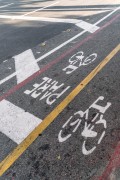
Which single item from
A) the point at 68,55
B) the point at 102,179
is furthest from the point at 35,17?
the point at 102,179

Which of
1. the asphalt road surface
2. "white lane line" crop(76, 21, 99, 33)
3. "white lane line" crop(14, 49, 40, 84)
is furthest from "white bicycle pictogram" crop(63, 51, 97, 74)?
"white lane line" crop(76, 21, 99, 33)

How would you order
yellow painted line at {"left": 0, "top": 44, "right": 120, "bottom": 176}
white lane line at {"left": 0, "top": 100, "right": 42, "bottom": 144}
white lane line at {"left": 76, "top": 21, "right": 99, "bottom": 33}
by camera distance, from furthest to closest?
1. white lane line at {"left": 76, "top": 21, "right": 99, "bottom": 33}
2. white lane line at {"left": 0, "top": 100, "right": 42, "bottom": 144}
3. yellow painted line at {"left": 0, "top": 44, "right": 120, "bottom": 176}

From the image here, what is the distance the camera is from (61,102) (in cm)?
518

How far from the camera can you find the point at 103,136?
4.11 metres

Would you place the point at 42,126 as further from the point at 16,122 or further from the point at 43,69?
the point at 43,69

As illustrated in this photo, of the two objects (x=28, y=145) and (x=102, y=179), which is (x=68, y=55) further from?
(x=102, y=179)

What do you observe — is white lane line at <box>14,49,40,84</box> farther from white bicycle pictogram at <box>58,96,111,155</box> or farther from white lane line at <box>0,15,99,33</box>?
white lane line at <box>0,15,99,33</box>

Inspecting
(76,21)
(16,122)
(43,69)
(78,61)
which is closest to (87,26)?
(76,21)

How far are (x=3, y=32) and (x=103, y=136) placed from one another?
26.0 feet

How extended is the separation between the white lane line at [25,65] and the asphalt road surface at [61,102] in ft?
0.09

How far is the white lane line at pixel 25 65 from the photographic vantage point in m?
6.60

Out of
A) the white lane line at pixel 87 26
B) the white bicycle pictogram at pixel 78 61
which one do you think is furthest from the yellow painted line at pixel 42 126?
the white lane line at pixel 87 26

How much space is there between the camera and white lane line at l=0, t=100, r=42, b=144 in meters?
4.51

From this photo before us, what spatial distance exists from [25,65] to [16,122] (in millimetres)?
2681
